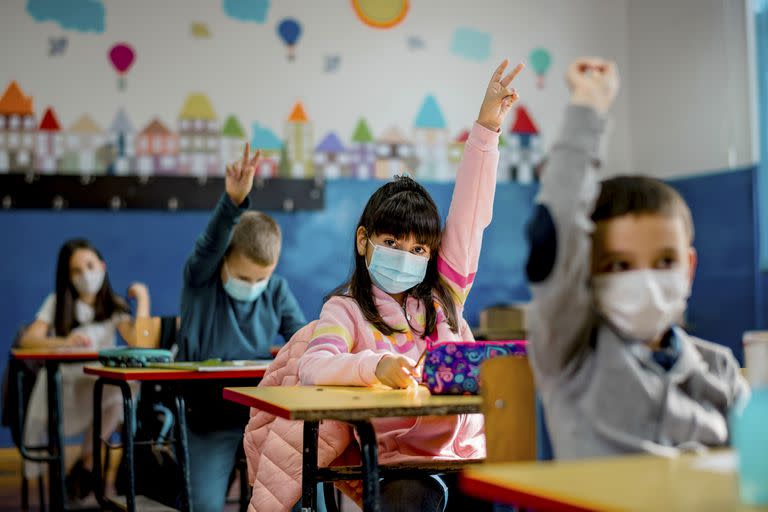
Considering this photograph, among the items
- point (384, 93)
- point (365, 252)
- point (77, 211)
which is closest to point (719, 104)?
point (384, 93)

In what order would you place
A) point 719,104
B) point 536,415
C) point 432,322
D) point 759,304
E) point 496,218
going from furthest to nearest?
1. point 496,218
2. point 719,104
3. point 759,304
4. point 432,322
5. point 536,415

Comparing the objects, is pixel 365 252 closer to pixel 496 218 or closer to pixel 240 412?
pixel 240 412

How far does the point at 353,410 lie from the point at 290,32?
482cm

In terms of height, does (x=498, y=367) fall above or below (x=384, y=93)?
below

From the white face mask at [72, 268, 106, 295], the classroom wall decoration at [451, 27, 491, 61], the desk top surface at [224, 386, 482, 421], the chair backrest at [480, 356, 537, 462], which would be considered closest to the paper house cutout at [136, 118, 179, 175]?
the white face mask at [72, 268, 106, 295]

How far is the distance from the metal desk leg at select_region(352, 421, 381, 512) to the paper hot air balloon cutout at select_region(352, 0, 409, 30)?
15.9 feet

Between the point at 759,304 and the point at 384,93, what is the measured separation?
2.54m

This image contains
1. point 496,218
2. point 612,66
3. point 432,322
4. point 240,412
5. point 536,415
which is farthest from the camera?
point 496,218

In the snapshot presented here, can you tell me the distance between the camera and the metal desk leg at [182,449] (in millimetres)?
2803

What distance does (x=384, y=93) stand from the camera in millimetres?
6121

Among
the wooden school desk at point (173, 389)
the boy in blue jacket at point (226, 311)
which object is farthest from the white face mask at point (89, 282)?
the wooden school desk at point (173, 389)

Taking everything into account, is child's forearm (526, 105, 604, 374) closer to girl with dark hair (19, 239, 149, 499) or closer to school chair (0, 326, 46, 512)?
school chair (0, 326, 46, 512)

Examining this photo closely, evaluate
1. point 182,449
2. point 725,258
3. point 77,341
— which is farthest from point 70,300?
point 725,258

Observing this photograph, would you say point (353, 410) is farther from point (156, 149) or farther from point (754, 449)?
point (156, 149)
